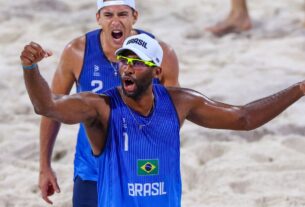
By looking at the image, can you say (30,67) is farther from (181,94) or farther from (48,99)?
(181,94)

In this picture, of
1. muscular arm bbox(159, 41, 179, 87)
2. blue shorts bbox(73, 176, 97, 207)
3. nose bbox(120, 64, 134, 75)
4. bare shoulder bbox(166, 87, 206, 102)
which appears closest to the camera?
nose bbox(120, 64, 134, 75)

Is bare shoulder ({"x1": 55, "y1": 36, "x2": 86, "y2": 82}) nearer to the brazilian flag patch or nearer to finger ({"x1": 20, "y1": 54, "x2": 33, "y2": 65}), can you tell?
the brazilian flag patch

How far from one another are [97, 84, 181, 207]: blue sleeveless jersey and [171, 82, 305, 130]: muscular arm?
189mm

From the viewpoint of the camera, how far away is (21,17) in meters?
7.71

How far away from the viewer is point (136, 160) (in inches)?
123

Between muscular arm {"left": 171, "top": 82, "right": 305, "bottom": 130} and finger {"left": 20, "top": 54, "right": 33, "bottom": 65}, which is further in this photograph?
muscular arm {"left": 171, "top": 82, "right": 305, "bottom": 130}

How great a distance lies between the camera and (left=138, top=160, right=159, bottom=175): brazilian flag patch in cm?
312

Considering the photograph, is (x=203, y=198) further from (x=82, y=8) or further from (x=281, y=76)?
(x=82, y=8)

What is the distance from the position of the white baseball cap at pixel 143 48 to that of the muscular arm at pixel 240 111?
214mm

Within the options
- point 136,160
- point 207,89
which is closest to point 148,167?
point 136,160

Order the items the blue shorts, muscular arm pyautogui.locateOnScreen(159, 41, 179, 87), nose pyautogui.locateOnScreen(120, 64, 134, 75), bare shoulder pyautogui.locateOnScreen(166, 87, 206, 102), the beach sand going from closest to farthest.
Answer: nose pyautogui.locateOnScreen(120, 64, 134, 75) → bare shoulder pyautogui.locateOnScreen(166, 87, 206, 102) → the blue shorts → muscular arm pyautogui.locateOnScreen(159, 41, 179, 87) → the beach sand

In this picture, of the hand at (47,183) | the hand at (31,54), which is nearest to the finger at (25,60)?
the hand at (31,54)

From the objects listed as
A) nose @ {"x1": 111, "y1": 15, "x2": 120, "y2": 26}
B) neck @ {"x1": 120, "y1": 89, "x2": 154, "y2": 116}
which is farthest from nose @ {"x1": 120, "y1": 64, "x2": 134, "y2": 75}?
nose @ {"x1": 111, "y1": 15, "x2": 120, "y2": 26}

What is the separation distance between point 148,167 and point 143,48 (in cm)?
43
